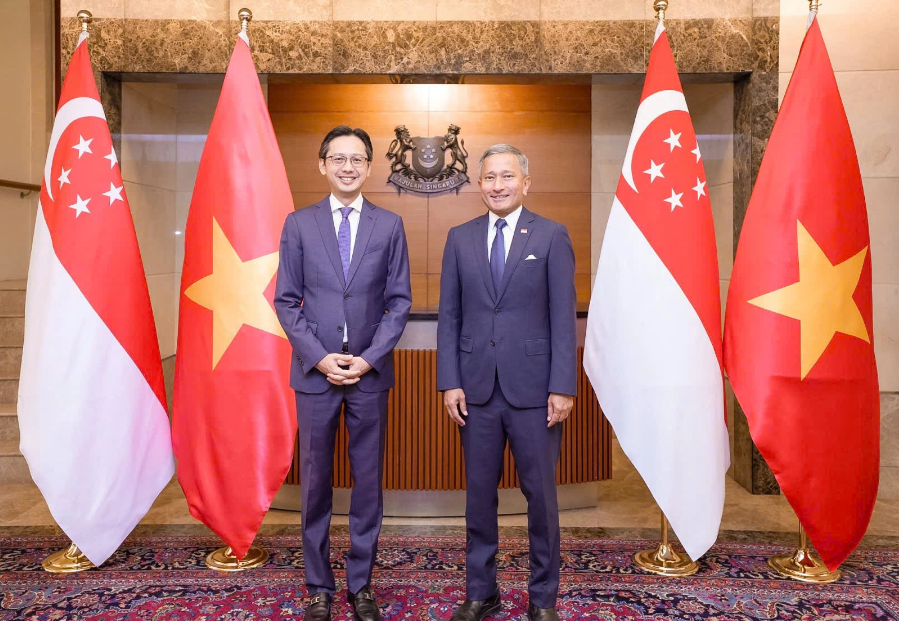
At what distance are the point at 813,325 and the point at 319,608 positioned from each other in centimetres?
210

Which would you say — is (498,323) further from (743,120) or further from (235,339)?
(743,120)

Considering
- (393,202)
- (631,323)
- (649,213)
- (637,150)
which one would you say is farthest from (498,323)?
(393,202)

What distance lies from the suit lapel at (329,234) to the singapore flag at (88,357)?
37.4 inches

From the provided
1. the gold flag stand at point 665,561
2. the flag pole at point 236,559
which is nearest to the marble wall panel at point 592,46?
the flag pole at point 236,559

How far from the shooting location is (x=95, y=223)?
9.18 ft

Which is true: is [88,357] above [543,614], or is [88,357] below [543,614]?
above

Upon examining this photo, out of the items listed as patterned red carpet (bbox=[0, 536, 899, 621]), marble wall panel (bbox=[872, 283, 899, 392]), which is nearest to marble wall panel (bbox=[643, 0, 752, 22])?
marble wall panel (bbox=[872, 283, 899, 392])

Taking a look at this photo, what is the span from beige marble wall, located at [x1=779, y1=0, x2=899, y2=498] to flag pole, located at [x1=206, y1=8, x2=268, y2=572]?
316cm

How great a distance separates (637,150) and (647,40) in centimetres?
135

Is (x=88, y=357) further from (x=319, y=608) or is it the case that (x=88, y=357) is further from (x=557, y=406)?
(x=557, y=406)

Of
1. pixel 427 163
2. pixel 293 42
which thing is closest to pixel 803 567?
pixel 293 42

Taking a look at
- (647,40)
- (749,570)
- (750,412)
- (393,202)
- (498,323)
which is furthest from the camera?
(393,202)

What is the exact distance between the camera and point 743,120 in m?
4.01

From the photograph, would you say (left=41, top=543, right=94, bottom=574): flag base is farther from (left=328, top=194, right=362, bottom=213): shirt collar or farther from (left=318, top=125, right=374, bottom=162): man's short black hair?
(left=318, top=125, right=374, bottom=162): man's short black hair
